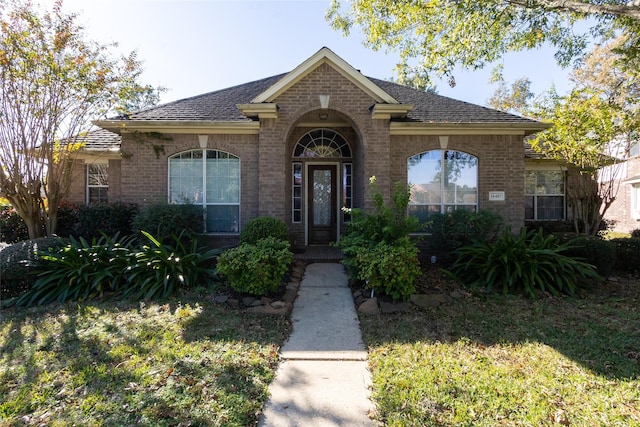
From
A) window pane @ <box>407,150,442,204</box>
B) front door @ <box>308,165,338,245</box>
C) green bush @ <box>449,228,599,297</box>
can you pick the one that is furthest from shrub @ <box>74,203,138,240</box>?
green bush @ <box>449,228,599,297</box>

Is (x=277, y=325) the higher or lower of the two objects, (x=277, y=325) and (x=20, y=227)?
the lower

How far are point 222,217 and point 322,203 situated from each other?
3.08 metres

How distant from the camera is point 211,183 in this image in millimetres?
8938

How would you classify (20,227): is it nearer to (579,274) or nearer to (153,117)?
(153,117)

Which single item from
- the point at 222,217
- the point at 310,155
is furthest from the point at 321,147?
the point at 222,217

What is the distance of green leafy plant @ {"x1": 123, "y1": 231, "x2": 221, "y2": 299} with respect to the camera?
5.82 m

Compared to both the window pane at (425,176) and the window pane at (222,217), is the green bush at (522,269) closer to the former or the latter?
the window pane at (425,176)

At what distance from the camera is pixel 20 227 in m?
9.06

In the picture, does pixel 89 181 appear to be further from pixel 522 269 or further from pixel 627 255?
pixel 627 255

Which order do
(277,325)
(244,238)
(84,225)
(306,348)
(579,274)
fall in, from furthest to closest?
(84,225)
(244,238)
(579,274)
(277,325)
(306,348)

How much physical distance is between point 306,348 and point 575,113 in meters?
9.07

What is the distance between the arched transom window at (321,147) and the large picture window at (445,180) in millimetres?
2208

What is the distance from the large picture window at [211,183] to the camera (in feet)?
29.3

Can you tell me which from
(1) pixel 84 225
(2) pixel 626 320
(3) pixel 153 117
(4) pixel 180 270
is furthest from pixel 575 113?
(1) pixel 84 225
